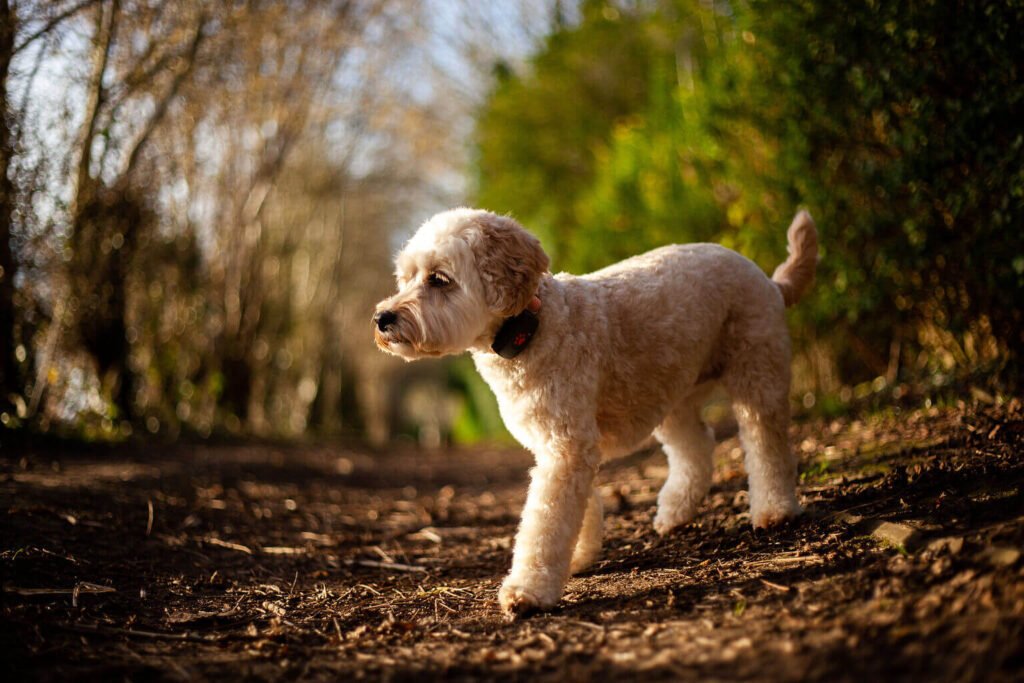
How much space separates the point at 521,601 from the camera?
3.35 m

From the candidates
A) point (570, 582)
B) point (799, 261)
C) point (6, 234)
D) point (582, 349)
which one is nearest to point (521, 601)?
point (570, 582)

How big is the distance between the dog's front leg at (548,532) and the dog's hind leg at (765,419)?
1.18 metres

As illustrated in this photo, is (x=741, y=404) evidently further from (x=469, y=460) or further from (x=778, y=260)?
(x=469, y=460)

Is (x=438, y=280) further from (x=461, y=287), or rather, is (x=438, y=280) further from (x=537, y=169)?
(x=537, y=169)

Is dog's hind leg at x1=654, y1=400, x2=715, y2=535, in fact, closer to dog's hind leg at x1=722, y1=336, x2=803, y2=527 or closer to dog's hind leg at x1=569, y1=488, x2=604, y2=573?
dog's hind leg at x1=722, y1=336, x2=803, y2=527

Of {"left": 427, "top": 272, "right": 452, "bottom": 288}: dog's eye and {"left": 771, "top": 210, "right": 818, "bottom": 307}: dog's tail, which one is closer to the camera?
{"left": 427, "top": 272, "right": 452, "bottom": 288}: dog's eye

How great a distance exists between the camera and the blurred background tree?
5.46 meters

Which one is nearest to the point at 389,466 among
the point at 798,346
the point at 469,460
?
the point at 469,460

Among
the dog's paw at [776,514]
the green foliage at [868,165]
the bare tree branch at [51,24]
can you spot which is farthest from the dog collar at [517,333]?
the bare tree branch at [51,24]

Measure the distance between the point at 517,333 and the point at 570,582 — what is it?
142 cm

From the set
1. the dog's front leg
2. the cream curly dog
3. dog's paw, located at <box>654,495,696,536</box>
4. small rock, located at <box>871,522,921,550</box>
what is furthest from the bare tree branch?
small rock, located at <box>871,522,921,550</box>

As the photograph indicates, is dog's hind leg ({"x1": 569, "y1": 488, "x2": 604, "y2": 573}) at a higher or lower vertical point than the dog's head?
lower

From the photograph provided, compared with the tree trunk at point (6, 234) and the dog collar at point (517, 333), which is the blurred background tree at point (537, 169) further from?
the dog collar at point (517, 333)

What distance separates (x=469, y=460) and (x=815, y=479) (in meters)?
9.05
